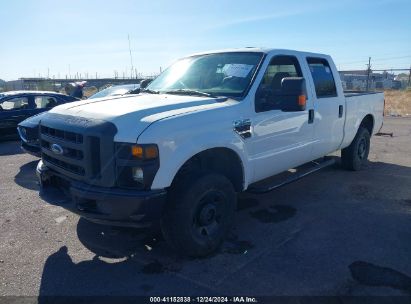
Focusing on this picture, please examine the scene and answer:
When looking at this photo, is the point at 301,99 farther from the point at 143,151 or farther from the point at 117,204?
the point at 117,204

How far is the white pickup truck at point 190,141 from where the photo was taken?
305cm

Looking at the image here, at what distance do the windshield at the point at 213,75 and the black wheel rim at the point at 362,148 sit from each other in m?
3.42

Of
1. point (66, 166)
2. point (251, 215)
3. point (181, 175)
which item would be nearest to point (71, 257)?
point (66, 166)

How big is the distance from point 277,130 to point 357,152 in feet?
10.2

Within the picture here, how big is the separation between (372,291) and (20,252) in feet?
10.8

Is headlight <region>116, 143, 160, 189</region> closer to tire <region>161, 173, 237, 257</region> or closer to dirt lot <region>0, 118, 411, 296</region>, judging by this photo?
tire <region>161, 173, 237, 257</region>

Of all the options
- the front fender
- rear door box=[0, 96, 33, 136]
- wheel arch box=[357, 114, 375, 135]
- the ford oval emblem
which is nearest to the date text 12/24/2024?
the front fender

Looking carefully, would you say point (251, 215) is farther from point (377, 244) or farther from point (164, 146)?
point (164, 146)

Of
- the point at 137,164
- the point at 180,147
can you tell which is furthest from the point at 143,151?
the point at 180,147

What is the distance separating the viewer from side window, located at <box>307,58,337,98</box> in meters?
5.22

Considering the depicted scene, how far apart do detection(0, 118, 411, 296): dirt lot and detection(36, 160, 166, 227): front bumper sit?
572 millimetres

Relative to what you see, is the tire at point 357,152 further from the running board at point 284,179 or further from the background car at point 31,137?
the background car at point 31,137

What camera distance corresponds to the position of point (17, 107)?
10078mm

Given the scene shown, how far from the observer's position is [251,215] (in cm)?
475
